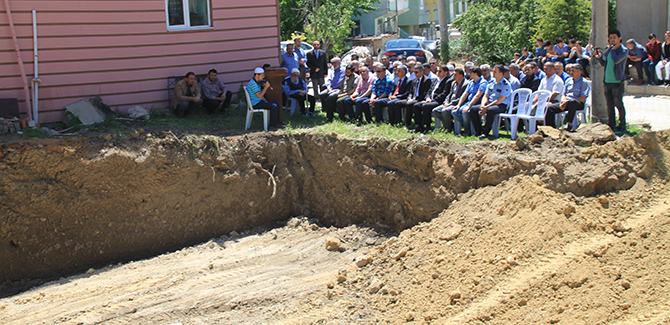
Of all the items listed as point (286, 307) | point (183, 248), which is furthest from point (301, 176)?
point (286, 307)

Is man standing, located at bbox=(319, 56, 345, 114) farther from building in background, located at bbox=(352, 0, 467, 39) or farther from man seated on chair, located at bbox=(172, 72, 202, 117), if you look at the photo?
building in background, located at bbox=(352, 0, 467, 39)

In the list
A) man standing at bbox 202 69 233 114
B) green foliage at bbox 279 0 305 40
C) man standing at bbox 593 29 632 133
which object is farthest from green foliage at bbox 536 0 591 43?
green foliage at bbox 279 0 305 40

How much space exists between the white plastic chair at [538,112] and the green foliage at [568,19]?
975 centimetres

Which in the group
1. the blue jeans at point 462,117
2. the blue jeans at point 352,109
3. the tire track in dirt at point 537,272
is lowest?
the tire track in dirt at point 537,272

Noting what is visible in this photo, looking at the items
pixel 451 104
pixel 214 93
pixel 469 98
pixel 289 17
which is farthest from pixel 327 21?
pixel 469 98

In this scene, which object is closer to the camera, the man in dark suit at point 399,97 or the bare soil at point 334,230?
the bare soil at point 334,230

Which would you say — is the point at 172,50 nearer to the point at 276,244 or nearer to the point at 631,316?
the point at 276,244

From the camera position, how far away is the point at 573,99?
29.7 ft

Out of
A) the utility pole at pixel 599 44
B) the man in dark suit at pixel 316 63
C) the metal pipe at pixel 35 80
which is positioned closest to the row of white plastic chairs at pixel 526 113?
the utility pole at pixel 599 44

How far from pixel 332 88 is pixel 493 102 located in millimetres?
4328

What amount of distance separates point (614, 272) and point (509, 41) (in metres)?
15.8

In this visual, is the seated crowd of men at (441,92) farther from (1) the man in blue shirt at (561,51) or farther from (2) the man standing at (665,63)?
(2) the man standing at (665,63)

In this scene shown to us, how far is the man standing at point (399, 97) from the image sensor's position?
35.3ft

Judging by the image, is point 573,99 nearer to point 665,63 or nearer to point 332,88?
point 332,88
